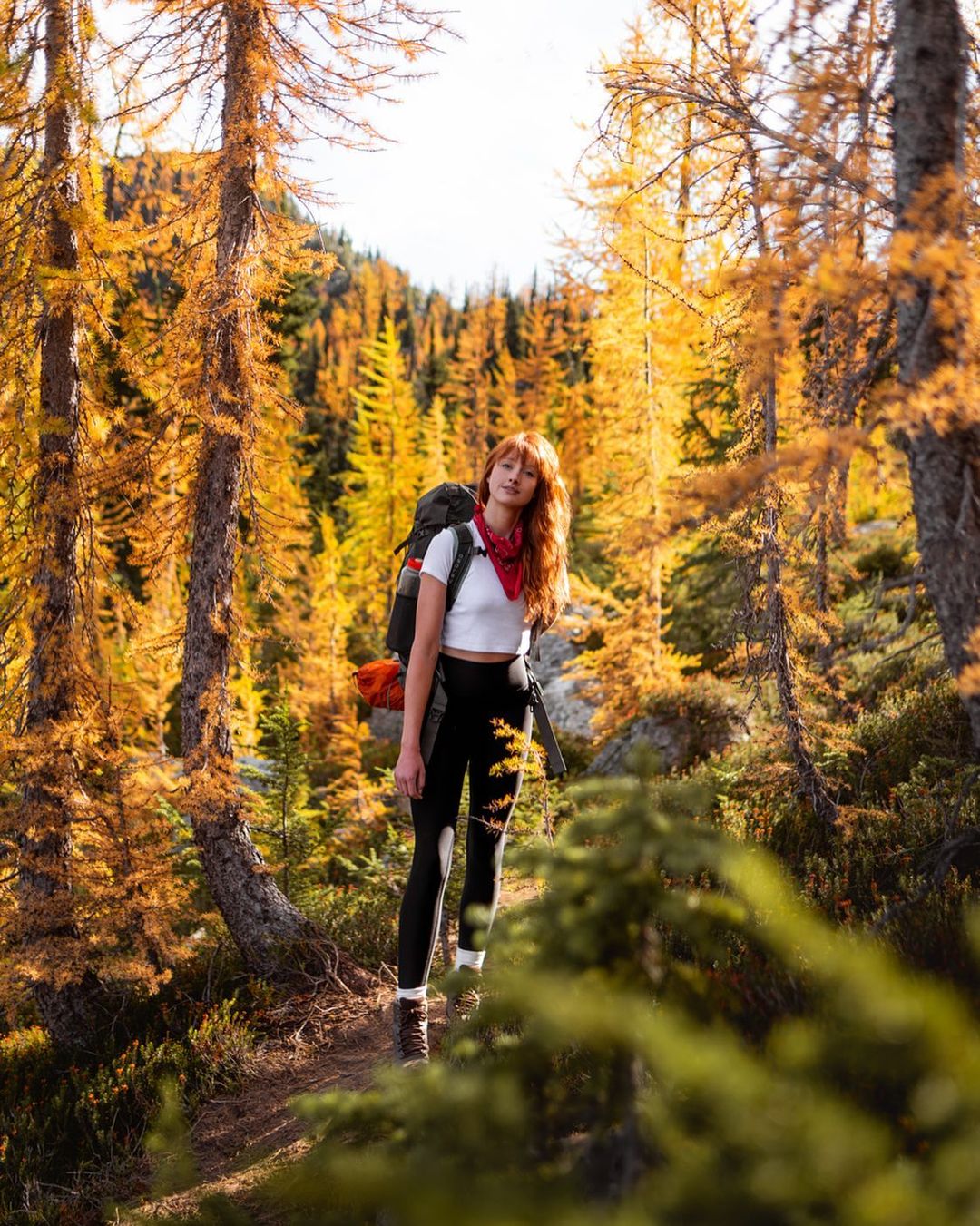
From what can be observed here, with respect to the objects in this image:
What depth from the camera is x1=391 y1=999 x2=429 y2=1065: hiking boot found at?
3559 millimetres

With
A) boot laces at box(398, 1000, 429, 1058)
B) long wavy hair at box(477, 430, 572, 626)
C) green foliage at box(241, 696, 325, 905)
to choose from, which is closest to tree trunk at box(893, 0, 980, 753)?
long wavy hair at box(477, 430, 572, 626)

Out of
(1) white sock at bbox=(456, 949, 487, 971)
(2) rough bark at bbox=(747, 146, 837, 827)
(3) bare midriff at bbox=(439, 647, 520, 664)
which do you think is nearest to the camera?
(3) bare midriff at bbox=(439, 647, 520, 664)

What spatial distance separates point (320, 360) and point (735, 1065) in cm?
7075

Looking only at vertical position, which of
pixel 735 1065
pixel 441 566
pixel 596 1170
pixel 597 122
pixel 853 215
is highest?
pixel 597 122

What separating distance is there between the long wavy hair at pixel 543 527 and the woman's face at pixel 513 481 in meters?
0.02

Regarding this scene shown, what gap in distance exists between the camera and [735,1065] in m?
1.33

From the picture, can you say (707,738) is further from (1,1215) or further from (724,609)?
(1,1215)

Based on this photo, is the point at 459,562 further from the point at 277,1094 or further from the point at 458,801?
the point at 277,1094

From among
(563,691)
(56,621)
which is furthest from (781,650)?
(563,691)

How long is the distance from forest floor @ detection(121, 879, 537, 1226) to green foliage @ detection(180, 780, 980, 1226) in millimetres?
2123

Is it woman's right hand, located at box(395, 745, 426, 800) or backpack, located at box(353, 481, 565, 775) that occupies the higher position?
backpack, located at box(353, 481, 565, 775)

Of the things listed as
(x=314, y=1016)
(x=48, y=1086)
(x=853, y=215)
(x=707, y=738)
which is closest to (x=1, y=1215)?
(x=48, y=1086)

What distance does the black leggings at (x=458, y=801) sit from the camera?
3.64 metres

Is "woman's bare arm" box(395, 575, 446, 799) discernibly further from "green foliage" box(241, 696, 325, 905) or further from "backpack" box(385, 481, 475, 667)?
"green foliage" box(241, 696, 325, 905)
